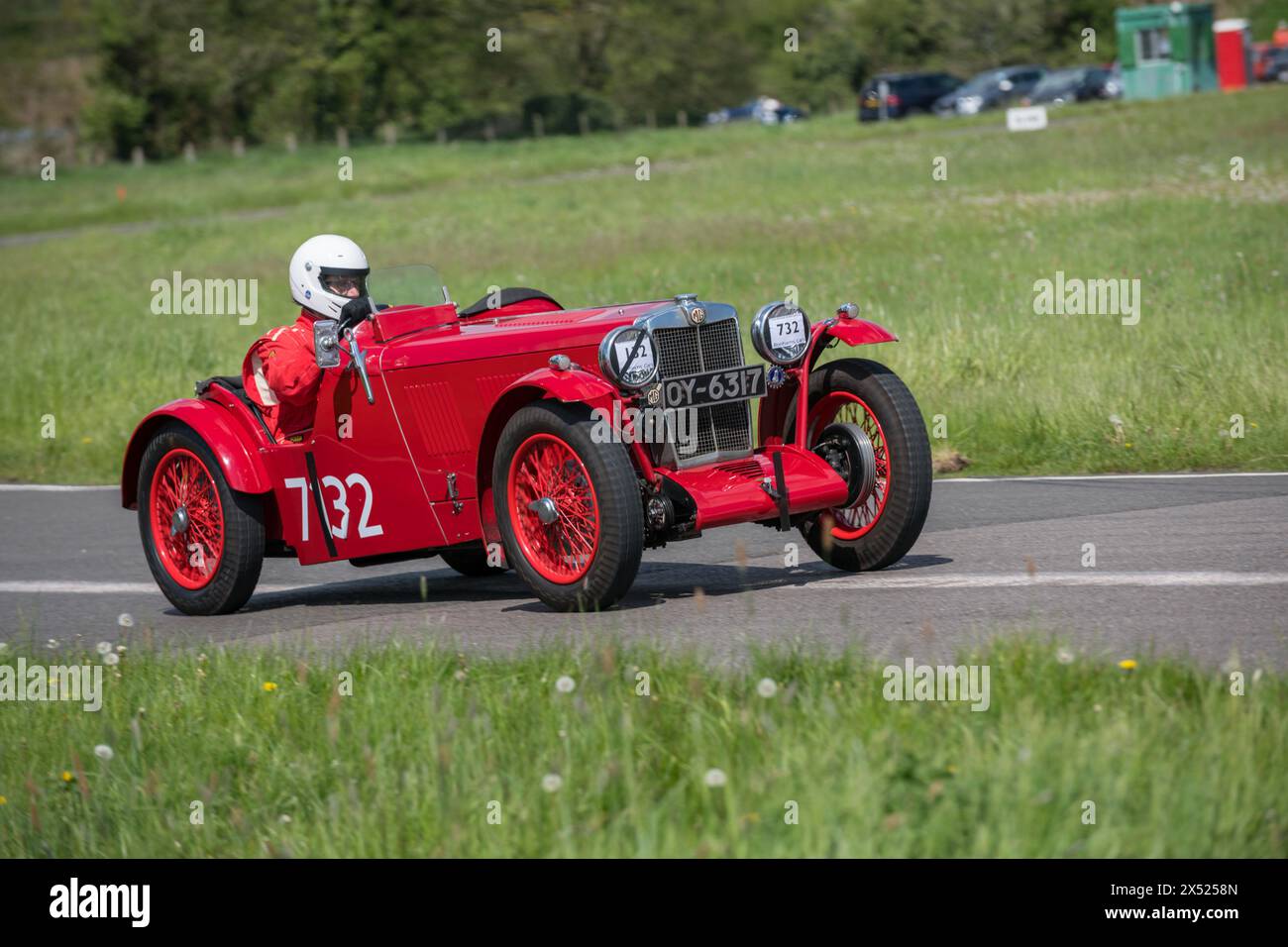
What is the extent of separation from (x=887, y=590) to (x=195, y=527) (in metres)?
3.57

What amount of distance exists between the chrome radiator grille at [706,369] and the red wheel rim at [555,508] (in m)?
0.50

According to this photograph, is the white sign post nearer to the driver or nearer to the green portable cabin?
the green portable cabin

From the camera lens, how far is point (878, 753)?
4.43m

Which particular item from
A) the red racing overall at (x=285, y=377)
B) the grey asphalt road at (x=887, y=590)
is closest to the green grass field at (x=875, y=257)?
the grey asphalt road at (x=887, y=590)

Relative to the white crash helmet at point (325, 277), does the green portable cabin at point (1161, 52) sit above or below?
above

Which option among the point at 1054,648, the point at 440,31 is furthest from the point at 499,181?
the point at 1054,648

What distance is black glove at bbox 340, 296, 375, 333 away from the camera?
799cm

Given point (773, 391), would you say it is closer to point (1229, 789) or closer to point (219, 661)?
point (219, 661)

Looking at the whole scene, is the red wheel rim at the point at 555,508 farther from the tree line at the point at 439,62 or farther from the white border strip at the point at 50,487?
the tree line at the point at 439,62

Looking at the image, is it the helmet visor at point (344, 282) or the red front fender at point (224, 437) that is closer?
the red front fender at point (224, 437)

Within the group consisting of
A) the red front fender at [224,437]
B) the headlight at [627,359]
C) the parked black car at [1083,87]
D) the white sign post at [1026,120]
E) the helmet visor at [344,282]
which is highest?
the parked black car at [1083,87]

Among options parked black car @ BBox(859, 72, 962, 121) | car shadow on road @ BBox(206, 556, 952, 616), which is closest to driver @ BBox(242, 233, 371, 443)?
car shadow on road @ BBox(206, 556, 952, 616)

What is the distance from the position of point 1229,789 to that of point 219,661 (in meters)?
3.86

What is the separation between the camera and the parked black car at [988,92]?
2343 inches
